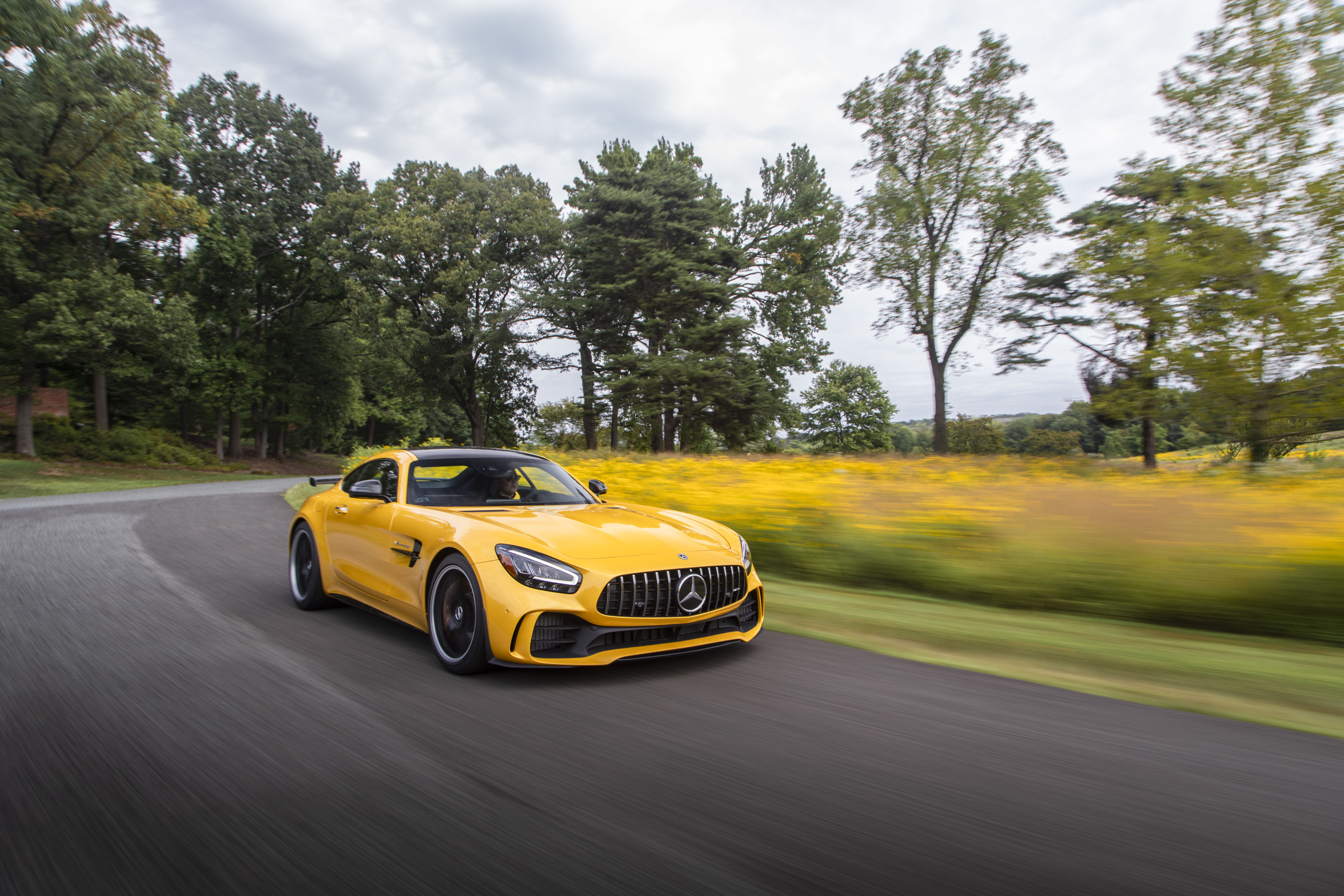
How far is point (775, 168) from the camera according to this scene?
3538 cm

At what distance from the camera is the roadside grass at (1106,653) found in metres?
3.70

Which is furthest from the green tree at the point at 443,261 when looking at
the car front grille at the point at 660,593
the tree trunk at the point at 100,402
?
the car front grille at the point at 660,593

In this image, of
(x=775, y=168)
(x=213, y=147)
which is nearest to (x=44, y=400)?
(x=213, y=147)

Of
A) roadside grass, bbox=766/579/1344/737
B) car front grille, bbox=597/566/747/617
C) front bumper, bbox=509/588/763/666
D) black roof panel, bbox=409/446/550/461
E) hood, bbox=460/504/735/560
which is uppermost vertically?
black roof panel, bbox=409/446/550/461

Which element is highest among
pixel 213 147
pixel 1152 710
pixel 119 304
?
pixel 213 147

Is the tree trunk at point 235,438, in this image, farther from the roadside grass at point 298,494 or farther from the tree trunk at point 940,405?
the tree trunk at point 940,405

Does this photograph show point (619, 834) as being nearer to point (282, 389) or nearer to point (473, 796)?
point (473, 796)

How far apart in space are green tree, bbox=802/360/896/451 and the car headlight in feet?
217

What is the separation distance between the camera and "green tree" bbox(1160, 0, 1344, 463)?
10.9 meters

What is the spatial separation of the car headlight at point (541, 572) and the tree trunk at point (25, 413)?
1325 inches

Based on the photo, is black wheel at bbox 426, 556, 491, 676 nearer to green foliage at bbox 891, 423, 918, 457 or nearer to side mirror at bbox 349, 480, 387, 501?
side mirror at bbox 349, 480, 387, 501

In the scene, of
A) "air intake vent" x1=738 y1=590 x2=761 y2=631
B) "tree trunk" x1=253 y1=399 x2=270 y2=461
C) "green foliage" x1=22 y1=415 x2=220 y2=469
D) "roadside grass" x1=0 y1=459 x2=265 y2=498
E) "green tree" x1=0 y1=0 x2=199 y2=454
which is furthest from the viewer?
"tree trunk" x1=253 y1=399 x2=270 y2=461

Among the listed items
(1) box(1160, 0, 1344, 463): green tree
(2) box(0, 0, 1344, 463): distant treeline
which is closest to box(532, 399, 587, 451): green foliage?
(2) box(0, 0, 1344, 463): distant treeline

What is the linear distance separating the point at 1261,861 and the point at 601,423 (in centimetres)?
3288
